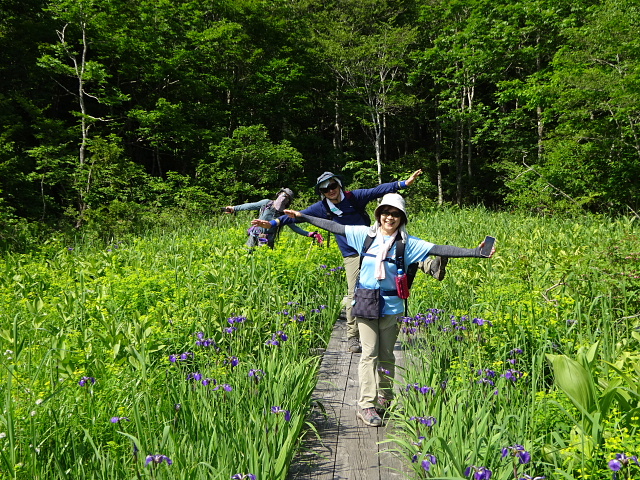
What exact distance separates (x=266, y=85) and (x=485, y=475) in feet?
66.0

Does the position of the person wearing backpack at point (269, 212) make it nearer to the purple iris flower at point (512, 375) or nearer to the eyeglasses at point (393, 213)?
the eyeglasses at point (393, 213)

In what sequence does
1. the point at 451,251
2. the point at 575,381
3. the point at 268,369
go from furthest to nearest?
the point at 451,251, the point at 268,369, the point at 575,381

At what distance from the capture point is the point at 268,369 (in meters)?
2.45

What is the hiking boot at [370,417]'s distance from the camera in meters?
2.68

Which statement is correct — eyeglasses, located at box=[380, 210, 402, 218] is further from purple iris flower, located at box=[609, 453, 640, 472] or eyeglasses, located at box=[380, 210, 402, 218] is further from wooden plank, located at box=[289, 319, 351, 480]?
purple iris flower, located at box=[609, 453, 640, 472]

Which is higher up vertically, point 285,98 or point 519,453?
point 285,98

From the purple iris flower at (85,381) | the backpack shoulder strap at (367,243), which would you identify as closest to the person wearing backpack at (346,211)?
the backpack shoulder strap at (367,243)

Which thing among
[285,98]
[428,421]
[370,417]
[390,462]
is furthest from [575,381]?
[285,98]

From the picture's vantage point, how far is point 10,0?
1400 centimetres

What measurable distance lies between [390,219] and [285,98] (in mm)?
19669

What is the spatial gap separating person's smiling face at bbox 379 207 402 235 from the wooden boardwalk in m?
0.87

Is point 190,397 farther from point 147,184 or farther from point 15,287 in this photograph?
point 147,184

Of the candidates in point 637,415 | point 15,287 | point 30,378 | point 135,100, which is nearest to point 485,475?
point 637,415

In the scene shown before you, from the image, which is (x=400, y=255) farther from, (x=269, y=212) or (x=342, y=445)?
(x=269, y=212)
